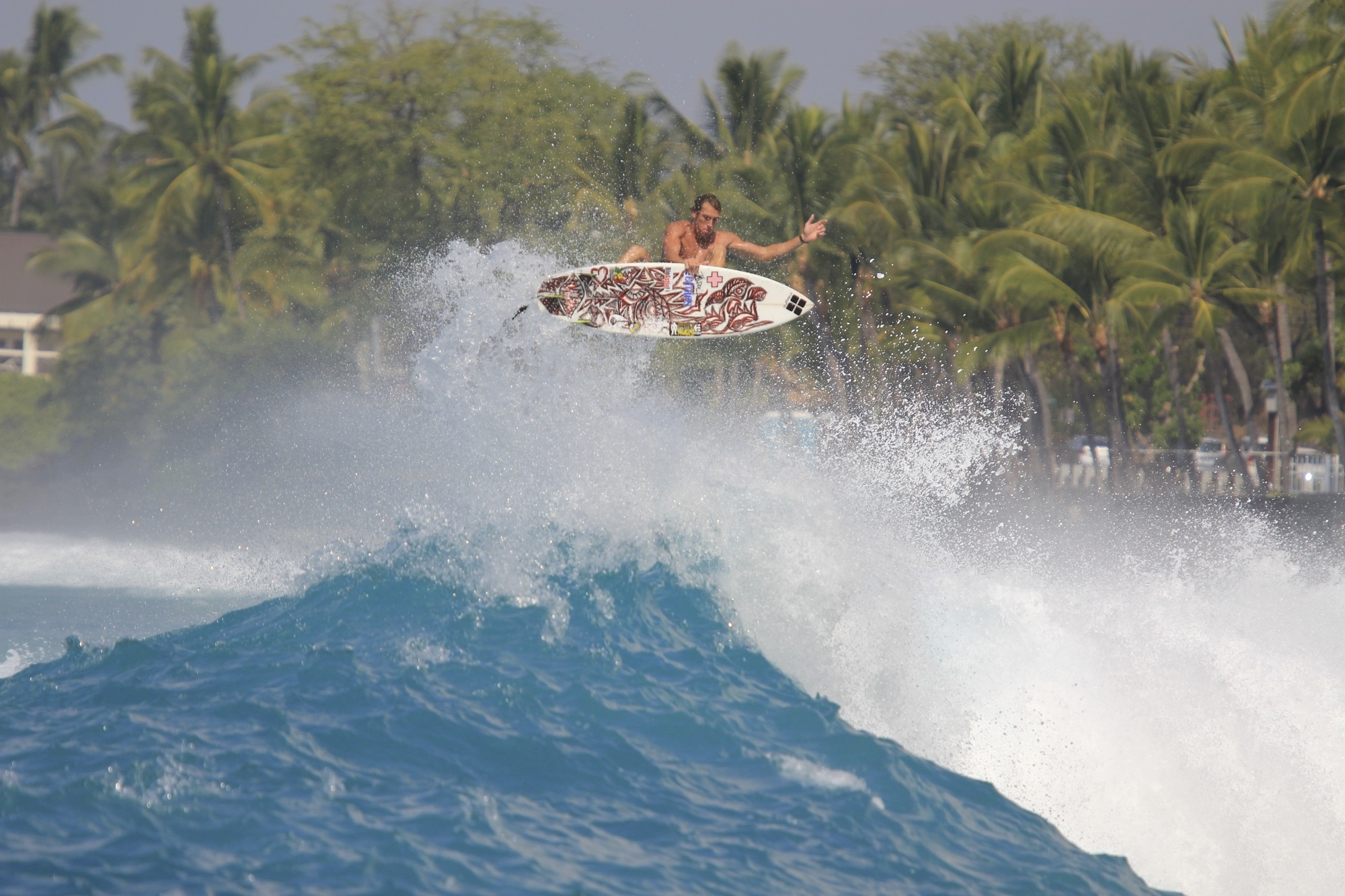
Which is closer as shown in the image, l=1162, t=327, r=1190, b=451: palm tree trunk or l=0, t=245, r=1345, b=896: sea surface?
l=0, t=245, r=1345, b=896: sea surface

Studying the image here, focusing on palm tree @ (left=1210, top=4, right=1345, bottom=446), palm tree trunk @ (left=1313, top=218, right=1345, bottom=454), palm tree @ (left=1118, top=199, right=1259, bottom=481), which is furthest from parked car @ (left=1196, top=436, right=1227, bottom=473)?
palm tree @ (left=1210, top=4, right=1345, bottom=446)

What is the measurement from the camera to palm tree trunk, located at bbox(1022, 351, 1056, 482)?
90.7 ft

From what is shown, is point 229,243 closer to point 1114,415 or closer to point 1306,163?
point 1114,415

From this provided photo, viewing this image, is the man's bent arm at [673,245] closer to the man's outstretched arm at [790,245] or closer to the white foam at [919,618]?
the man's outstretched arm at [790,245]

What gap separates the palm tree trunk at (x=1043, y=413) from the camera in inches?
1088

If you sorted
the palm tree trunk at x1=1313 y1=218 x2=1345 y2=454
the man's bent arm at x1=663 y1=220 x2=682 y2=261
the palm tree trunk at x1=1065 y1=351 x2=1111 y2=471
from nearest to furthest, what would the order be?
the man's bent arm at x1=663 y1=220 x2=682 y2=261
the palm tree trunk at x1=1313 y1=218 x2=1345 y2=454
the palm tree trunk at x1=1065 y1=351 x2=1111 y2=471

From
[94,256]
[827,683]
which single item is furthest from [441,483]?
[94,256]

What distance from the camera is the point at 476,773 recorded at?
6.25m

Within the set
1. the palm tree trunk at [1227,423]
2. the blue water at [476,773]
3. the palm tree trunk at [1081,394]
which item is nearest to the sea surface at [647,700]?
the blue water at [476,773]

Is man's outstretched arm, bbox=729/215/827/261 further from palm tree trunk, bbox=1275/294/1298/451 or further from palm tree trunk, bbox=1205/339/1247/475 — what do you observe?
palm tree trunk, bbox=1275/294/1298/451

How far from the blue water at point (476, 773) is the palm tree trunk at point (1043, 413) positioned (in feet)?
68.0

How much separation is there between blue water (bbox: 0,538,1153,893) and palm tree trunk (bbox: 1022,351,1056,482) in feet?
68.0


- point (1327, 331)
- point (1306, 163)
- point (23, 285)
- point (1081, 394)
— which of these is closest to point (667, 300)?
point (1306, 163)

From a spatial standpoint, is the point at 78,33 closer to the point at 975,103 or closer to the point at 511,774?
the point at 975,103
